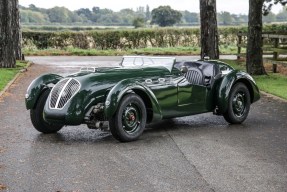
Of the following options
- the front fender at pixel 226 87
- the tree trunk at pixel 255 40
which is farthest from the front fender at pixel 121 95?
the tree trunk at pixel 255 40

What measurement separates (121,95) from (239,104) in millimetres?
3001

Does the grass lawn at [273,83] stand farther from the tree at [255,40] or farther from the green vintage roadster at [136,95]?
the green vintage roadster at [136,95]

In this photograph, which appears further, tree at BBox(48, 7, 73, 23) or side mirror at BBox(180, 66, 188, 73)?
tree at BBox(48, 7, 73, 23)

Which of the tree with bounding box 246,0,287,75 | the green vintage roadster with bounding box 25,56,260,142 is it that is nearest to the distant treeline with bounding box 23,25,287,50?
the tree with bounding box 246,0,287,75

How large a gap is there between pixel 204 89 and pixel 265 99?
457 centimetres

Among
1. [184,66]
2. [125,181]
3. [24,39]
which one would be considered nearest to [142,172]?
[125,181]

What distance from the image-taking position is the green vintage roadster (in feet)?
30.5

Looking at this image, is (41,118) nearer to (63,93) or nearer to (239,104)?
(63,93)

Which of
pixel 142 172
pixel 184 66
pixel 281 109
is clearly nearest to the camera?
pixel 142 172

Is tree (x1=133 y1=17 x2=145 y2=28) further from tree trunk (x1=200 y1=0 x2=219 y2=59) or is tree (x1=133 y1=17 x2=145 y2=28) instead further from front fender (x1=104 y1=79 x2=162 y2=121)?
front fender (x1=104 y1=79 x2=162 y2=121)

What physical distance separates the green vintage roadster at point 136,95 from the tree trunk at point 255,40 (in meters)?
9.07

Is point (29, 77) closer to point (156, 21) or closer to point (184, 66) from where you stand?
point (184, 66)

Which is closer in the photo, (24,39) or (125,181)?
(125,181)

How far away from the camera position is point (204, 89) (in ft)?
35.7
